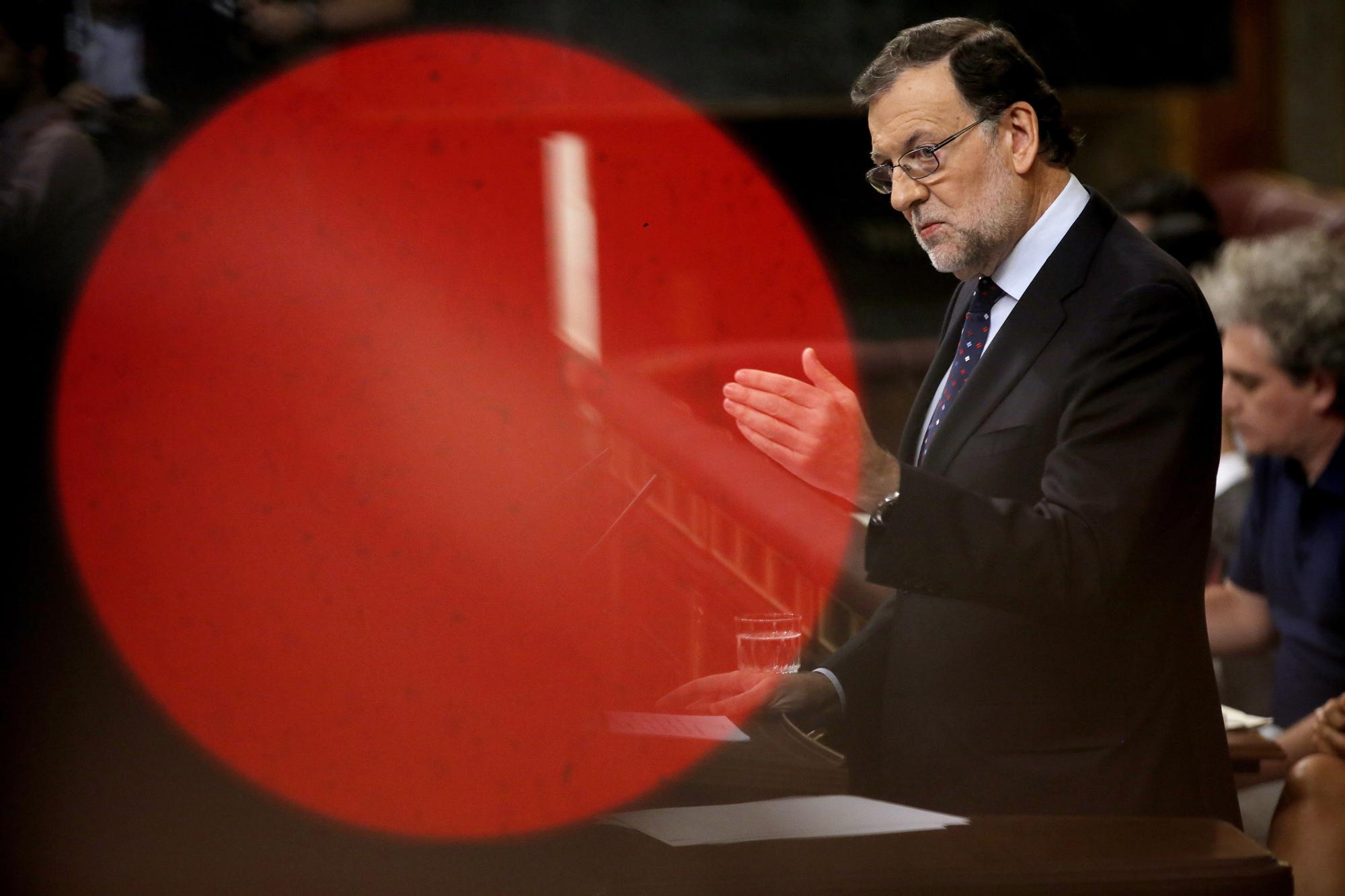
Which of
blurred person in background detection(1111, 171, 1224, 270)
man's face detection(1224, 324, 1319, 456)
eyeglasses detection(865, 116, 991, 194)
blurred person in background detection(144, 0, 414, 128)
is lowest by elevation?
man's face detection(1224, 324, 1319, 456)

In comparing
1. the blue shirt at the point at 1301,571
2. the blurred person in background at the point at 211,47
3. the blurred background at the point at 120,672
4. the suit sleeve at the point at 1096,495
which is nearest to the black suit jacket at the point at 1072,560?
the suit sleeve at the point at 1096,495

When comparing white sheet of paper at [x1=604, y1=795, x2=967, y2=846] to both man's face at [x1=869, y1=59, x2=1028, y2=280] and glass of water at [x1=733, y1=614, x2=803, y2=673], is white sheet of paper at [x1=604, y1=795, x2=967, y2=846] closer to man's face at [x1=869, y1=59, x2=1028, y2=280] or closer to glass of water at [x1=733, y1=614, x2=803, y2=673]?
glass of water at [x1=733, y1=614, x2=803, y2=673]

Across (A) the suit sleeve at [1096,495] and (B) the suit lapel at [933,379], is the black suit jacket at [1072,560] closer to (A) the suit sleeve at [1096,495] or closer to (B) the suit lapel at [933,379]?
(A) the suit sleeve at [1096,495]

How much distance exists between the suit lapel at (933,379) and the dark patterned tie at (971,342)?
37 millimetres

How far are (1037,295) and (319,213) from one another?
0.63 m

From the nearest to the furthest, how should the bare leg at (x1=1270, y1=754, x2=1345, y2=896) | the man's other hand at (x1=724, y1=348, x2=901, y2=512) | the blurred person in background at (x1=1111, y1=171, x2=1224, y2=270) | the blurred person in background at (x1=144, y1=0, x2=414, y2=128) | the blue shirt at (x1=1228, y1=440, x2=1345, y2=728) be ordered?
the blurred person in background at (x1=144, y1=0, x2=414, y2=128), the man's other hand at (x1=724, y1=348, x2=901, y2=512), the bare leg at (x1=1270, y1=754, x2=1345, y2=896), the blue shirt at (x1=1228, y1=440, x2=1345, y2=728), the blurred person in background at (x1=1111, y1=171, x2=1224, y2=270)

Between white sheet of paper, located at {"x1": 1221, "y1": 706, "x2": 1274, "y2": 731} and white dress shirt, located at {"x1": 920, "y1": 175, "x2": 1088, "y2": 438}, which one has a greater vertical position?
white dress shirt, located at {"x1": 920, "y1": 175, "x2": 1088, "y2": 438}

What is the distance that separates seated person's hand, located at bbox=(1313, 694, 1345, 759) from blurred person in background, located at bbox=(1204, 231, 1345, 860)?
29 centimetres

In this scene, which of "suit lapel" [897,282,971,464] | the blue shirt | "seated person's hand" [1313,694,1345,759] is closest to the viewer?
"suit lapel" [897,282,971,464]

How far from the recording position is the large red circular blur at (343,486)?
0.79 m

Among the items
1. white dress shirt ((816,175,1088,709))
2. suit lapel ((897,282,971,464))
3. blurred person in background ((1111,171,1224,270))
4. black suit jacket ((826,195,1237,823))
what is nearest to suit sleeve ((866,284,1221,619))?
black suit jacket ((826,195,1237,823))

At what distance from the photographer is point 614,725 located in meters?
1.05

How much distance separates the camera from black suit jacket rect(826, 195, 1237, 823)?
1075mm

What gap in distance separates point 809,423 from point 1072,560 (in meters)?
0.24
